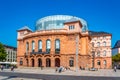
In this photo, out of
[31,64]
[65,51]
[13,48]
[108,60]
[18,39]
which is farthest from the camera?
[13,48]

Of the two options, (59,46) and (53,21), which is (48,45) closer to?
(59,46)

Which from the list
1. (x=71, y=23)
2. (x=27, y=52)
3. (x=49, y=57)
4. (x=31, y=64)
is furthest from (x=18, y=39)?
(x=71, y=23)

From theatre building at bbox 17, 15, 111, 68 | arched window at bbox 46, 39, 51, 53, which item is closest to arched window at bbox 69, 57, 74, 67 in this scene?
theatre building at bbox 17, 15, 111, 68

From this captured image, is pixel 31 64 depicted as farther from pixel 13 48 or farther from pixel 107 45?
pixel 13 48

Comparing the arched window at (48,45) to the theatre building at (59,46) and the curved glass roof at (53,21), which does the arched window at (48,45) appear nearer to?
the theatre building at (59,46)

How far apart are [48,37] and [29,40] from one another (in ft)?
28.8

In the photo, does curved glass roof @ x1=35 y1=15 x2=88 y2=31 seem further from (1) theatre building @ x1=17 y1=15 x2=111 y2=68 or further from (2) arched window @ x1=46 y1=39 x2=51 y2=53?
(2) arched window @ x1=46 y1=39 x2=51 y2=53

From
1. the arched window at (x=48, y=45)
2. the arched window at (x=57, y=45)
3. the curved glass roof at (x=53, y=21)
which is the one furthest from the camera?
the curved glass roof at (x=53, y=21)

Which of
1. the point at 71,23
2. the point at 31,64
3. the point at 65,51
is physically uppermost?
the point at 71,23

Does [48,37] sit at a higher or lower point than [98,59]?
higher

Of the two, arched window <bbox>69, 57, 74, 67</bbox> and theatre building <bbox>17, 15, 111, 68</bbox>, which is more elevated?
theatre building <bbox>17, 15, 111, 68</bbox>

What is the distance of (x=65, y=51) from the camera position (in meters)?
65.3

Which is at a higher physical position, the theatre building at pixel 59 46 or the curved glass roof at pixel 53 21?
the curved glass roof at pixel 53 21

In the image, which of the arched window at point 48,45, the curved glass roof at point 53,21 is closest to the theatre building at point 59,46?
the arched window at point 48,45
